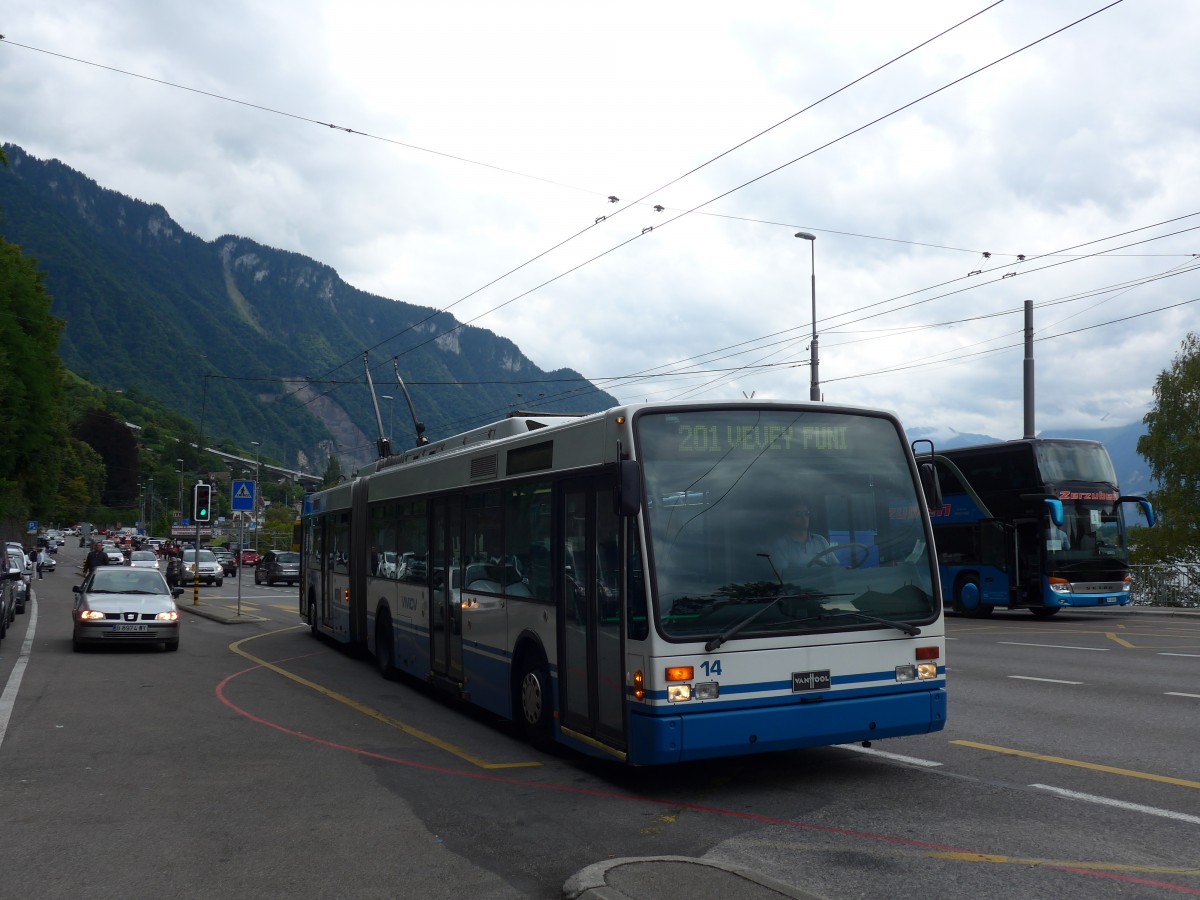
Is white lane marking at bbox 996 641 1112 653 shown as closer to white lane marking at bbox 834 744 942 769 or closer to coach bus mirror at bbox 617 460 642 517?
white lane marking at bbox 834 744 942 769

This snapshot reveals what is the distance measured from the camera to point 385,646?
1484cm

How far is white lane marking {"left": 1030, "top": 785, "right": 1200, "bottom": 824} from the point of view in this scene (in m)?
6.56

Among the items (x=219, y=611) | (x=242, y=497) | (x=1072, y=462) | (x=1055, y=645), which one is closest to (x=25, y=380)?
(x=219, y=611)

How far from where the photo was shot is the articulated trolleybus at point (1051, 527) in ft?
→ 83.0

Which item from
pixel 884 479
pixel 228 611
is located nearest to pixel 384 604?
pixel 884 479

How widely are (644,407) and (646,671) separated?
181 cm

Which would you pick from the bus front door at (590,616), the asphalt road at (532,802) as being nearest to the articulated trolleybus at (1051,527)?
the asphalt road at (532,802)

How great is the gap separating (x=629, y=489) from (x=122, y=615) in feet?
44.5

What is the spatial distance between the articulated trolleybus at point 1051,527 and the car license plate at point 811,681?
61.3ft

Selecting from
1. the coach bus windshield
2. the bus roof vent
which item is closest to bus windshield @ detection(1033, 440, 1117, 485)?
the bus roof vent

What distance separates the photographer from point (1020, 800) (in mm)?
7137

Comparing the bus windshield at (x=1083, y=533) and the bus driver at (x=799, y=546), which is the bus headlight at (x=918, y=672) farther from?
the bus windshield at (x=1083, y=533)

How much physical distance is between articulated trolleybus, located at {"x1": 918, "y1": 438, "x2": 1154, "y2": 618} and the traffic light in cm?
1794

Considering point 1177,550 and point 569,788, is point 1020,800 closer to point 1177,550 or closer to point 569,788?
point 569,788
